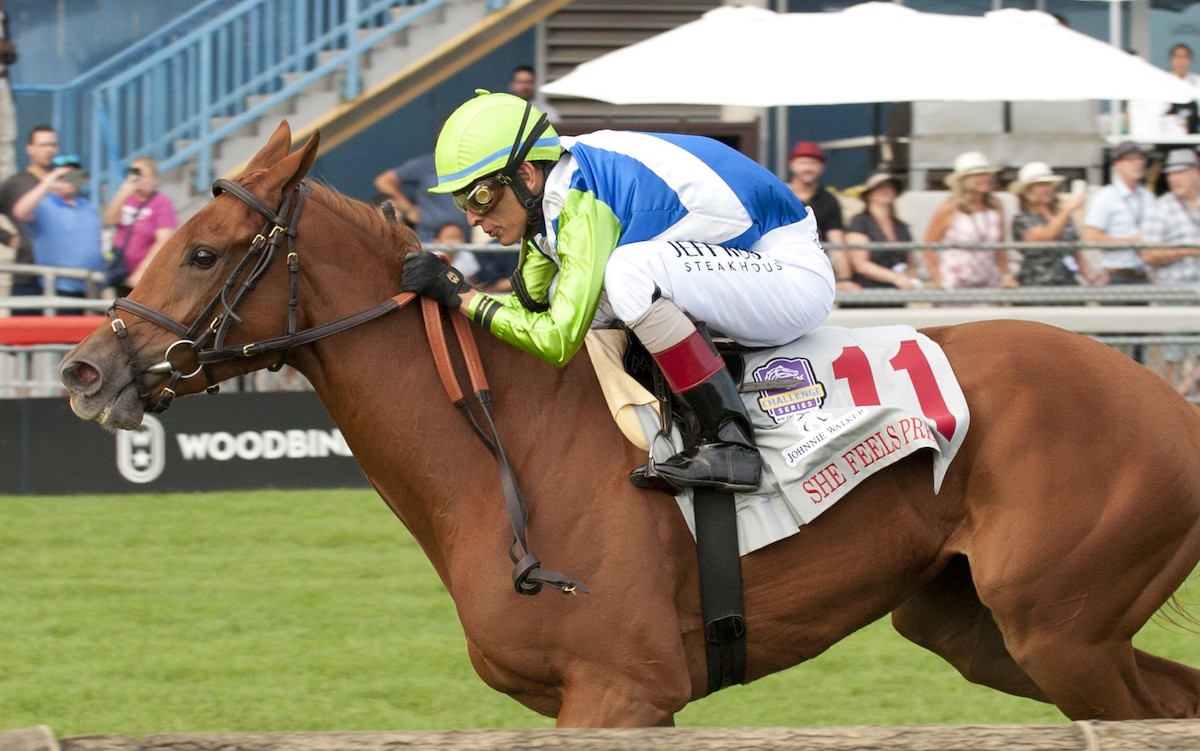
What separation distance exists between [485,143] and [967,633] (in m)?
1.96

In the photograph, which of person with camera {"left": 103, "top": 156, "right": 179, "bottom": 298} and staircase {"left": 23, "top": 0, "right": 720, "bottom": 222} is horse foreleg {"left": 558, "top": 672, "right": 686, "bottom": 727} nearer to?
person with camera {"left": 103, "top": 156, "right": 179, "bottom": 298}

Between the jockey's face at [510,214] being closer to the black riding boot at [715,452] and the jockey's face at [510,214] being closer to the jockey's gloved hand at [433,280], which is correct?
the jockey's gloved hand at [433,280]

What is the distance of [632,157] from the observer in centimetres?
423

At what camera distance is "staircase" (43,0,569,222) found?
12.6m

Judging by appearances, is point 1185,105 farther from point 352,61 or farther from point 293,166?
point 293,166

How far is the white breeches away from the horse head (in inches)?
28.6

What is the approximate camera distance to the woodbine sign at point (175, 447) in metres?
9.27

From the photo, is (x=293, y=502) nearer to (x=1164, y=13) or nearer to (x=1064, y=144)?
(x=1064, y=144)

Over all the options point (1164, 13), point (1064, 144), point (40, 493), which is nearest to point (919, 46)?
point (1064, 144)

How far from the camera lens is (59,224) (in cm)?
974

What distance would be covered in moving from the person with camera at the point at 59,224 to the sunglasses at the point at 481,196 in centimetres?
611

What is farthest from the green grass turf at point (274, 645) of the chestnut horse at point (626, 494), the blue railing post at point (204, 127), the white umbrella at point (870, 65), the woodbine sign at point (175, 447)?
the blue railing post at point (204, 127)

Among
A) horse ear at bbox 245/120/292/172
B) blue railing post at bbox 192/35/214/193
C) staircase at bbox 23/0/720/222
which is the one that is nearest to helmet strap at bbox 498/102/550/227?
horse ear at bbox 245/120/292/172

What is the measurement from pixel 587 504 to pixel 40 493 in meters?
6.06
